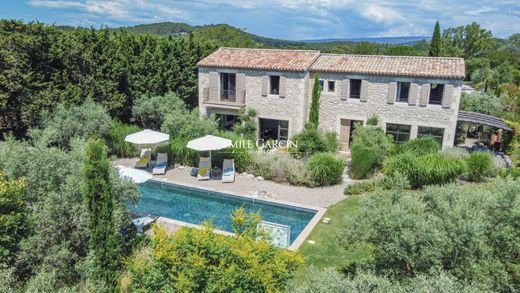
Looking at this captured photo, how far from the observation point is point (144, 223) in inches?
595

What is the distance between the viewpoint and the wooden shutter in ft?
93.2

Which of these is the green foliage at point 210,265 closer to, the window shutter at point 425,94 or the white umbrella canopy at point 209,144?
the white umbrella canopy at point 209,144

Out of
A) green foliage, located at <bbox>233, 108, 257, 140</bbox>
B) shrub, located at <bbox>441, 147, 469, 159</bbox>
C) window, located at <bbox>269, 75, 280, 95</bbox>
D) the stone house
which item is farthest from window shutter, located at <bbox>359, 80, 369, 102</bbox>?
green foliage, located at <bbox>233, 108, 257, 140</bbox>

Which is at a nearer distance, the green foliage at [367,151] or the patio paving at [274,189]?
the patio paving at [274,189]

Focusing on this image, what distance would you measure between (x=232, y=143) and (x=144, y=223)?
9.59m

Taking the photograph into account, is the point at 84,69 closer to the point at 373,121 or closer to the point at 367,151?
the point at 367,151

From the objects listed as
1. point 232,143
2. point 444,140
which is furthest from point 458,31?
point 232,143

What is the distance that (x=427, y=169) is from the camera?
63.1 feet

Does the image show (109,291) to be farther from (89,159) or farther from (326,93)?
(326,93)

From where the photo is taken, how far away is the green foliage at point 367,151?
2130 centimetres

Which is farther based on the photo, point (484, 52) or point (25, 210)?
point (484, 52)

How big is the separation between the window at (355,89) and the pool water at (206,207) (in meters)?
12.3

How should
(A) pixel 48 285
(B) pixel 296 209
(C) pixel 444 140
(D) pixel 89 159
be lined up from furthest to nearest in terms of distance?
(C) pixel 444 140, (B) pixel 296 209, (D) pixel 89 159, (A) pixel 48 285

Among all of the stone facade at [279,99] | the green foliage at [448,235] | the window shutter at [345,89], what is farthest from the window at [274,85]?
the green foliage at [448,235]
